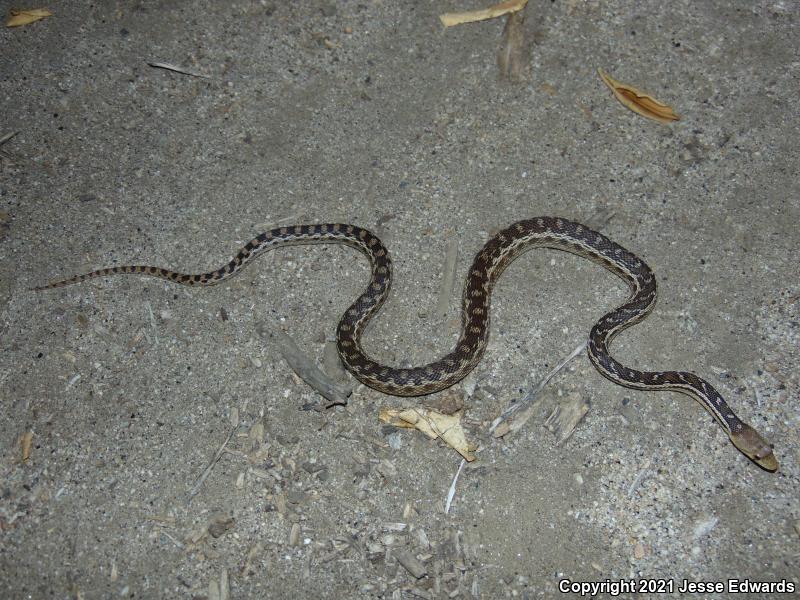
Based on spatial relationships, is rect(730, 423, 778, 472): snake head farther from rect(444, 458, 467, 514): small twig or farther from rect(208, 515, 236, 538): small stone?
rect(208, 515, 236, 538): small stone

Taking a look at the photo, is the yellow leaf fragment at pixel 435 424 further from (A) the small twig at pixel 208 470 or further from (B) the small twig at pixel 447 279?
(A) the small twig at pixel 208 470

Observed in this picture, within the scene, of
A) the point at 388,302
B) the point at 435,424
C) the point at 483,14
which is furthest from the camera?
the point at 483,14

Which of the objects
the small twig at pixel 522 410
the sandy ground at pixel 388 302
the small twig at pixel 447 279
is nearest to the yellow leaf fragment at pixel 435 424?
the sandy ground at pixel 388 302

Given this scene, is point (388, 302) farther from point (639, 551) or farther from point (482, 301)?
point (639, 551)

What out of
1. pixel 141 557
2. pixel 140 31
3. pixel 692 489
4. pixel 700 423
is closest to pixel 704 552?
pixel 692 489

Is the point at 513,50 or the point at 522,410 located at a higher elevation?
the point at 513,50

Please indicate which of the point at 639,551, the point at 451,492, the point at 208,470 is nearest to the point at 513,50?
the point at 451,492
